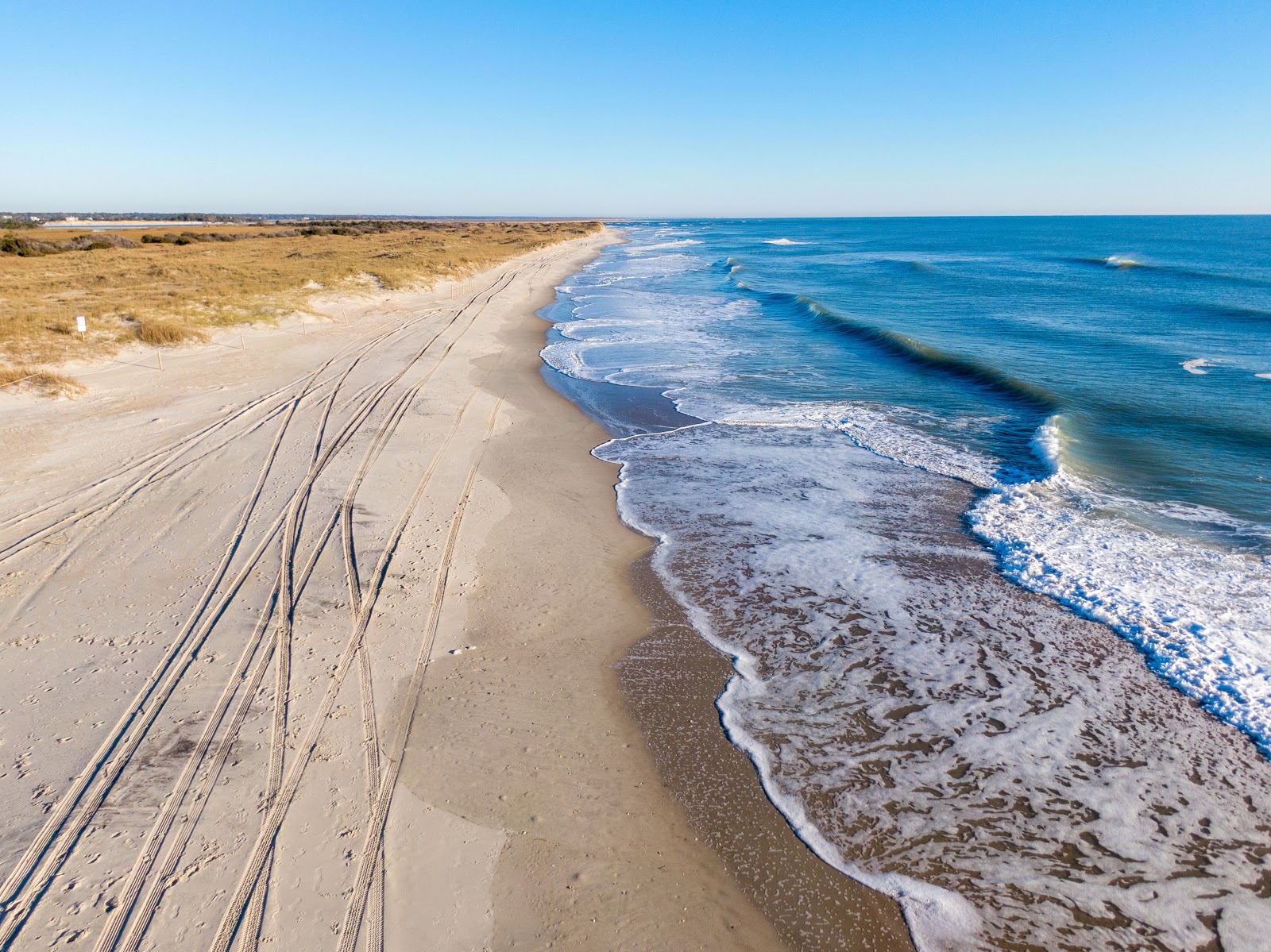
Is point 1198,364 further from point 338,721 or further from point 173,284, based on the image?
point 173,284

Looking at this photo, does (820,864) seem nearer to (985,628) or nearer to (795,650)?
(795,650)

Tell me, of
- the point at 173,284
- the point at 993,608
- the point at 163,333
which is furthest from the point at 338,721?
the point at 173,284

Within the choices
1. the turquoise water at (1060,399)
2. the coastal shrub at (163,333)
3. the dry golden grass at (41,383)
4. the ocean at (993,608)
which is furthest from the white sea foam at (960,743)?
the coastal shrub at (163,333)

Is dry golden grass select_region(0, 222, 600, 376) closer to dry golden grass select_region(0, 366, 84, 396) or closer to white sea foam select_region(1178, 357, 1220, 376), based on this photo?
dry golden grass select_region(0, 366, 84, 396)

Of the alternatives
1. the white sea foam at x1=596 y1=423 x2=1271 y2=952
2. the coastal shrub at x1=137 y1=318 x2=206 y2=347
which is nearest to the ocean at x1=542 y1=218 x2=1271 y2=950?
the white sea foam at x1=596 y1=423 x2=1271 y2=952

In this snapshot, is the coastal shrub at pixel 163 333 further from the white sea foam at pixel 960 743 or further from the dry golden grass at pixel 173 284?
the white sea foam at pixel 960 743

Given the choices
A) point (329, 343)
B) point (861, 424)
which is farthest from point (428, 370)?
point (861, 424)

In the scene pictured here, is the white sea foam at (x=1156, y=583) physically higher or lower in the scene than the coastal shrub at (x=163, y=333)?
lower
